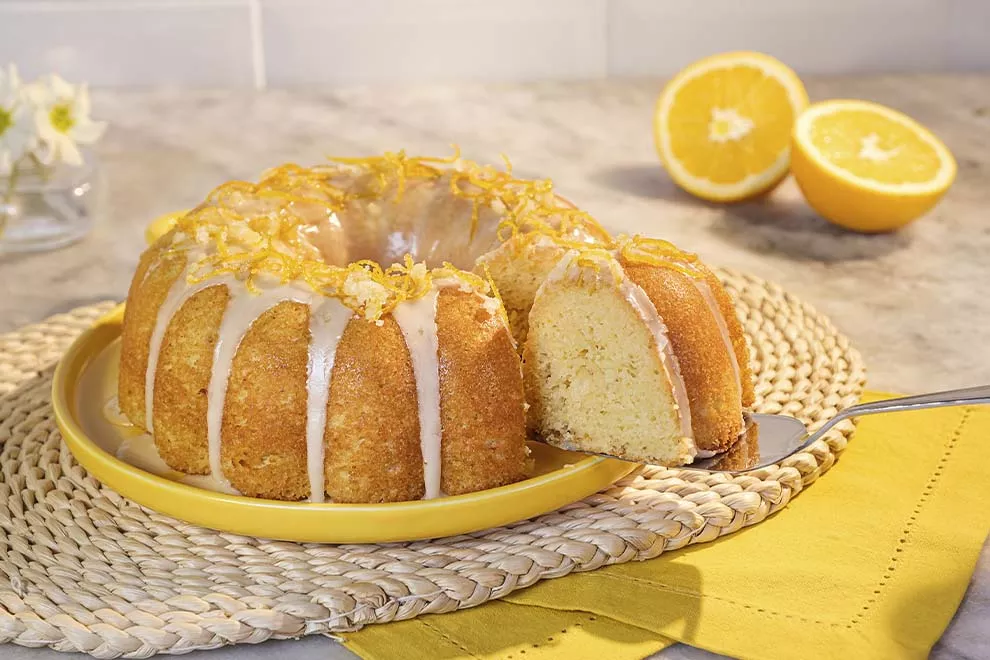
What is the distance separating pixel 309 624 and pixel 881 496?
0.76 meters

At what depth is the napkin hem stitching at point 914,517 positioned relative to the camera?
140 cm

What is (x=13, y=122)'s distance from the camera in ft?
7.63

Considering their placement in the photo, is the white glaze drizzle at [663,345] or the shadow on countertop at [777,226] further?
the shadow on countertop at [777,226]

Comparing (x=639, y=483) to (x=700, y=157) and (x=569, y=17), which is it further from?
(x=569, y=17)

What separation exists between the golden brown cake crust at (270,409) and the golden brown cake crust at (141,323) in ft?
0.66

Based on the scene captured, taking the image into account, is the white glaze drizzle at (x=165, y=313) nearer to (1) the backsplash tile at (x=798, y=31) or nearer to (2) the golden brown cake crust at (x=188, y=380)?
(2) the golden brown cake crust at (x=188, y=380)

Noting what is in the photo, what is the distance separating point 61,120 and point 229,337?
3.45ft

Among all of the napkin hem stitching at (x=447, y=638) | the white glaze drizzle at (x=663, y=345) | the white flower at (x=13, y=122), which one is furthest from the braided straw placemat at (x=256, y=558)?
the white flower at (x=13, y=122)

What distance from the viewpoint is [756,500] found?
1565mm

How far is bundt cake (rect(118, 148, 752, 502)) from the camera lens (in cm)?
151

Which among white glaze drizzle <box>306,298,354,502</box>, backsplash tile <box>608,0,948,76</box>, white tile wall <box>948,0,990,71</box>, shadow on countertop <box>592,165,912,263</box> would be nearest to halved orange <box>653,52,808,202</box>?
→ shadow on countertop <box>592,165,912,263</box>

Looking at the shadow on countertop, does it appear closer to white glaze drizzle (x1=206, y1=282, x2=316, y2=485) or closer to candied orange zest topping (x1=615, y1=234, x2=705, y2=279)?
candied orange zest topping (x1=615, y1=234, x2=705, y2=279)

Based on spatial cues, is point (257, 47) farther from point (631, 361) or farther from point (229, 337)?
point (631, 361)

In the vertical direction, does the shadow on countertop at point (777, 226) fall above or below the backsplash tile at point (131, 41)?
below
